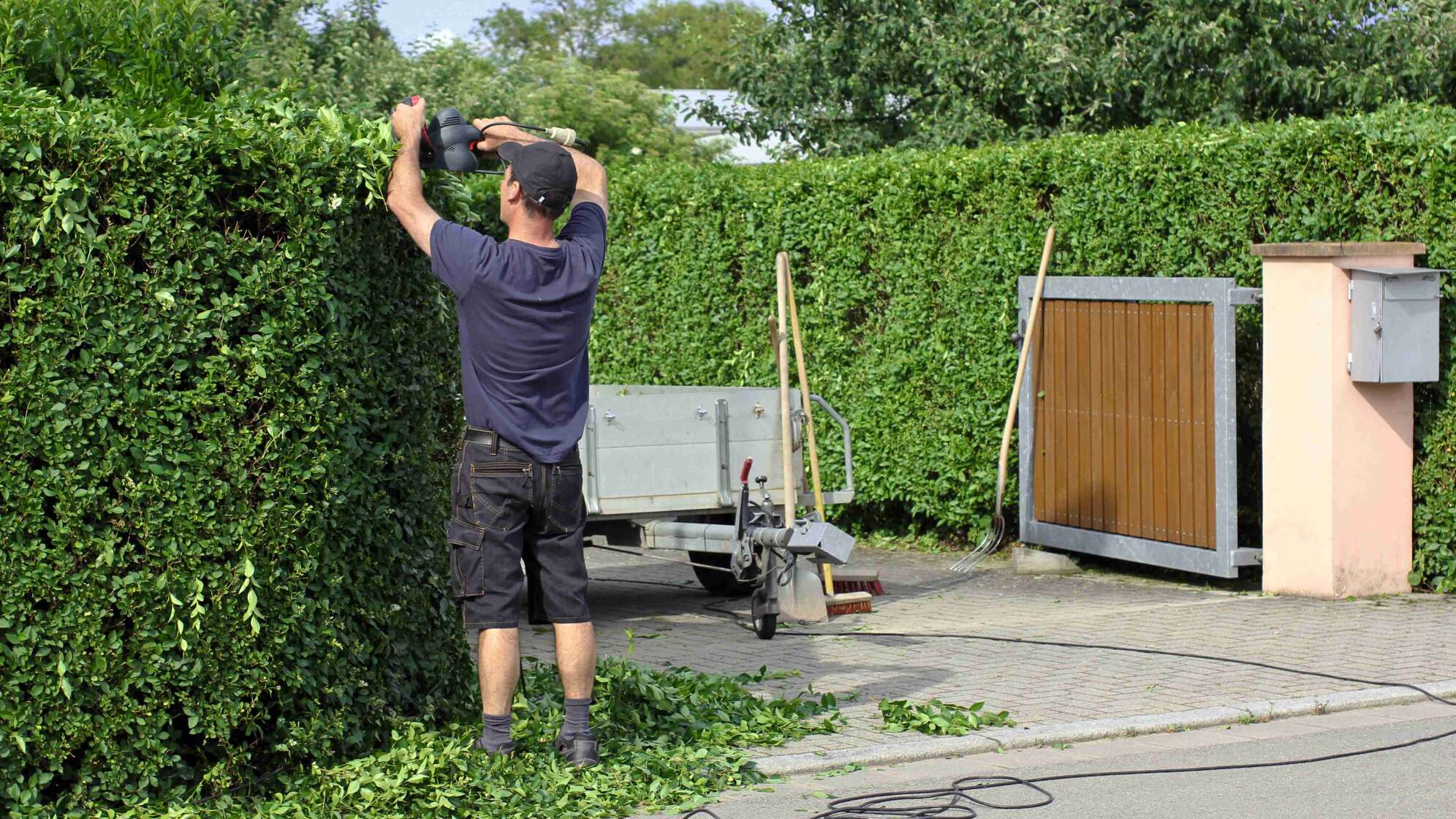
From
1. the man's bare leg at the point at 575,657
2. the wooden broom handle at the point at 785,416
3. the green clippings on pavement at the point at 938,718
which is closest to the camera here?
the man's bare leg at the point at 575,657

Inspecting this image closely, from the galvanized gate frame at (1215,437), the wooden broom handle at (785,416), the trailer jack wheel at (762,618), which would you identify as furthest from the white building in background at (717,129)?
the trailer jack wheel at (762,618)

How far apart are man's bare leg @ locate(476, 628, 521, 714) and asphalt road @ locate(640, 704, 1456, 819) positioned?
79cm

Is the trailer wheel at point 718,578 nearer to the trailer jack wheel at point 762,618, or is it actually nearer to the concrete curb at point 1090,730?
the trailer jack wheel at point 762,618

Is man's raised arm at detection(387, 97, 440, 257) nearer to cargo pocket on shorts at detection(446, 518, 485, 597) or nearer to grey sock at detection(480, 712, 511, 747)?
cargo pocket on shorts at detection(446, 518, 485, 597)

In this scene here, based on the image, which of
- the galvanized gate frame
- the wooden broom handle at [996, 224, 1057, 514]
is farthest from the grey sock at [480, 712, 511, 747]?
the wooden broom handle at [996, 224, 1057, 514]

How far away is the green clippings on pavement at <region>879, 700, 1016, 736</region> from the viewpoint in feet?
21.1

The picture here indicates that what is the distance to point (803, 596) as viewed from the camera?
915cm

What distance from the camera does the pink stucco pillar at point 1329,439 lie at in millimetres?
9391

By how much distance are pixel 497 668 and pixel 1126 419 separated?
6.18 meters

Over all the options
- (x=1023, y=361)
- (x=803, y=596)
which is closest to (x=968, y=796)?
(x=803, y=596)

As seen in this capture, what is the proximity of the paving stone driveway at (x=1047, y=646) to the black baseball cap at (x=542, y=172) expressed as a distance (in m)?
2.19

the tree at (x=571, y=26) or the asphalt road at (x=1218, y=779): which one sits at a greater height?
the tree at (x=571, y=26)

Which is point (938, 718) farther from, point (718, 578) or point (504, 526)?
point (718, 578)

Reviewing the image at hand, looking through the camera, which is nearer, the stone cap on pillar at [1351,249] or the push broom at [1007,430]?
Answer: the stone cap on pillar at [1351,249]
